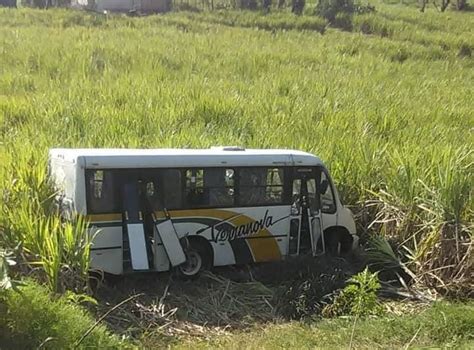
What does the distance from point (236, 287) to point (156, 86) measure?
28.6ft

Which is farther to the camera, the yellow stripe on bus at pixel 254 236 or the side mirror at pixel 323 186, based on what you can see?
the side mirror at pixel 323 186

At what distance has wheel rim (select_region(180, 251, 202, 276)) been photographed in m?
9.35

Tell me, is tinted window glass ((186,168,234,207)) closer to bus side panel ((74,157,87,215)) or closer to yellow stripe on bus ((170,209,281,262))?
yellow stripe on bus ((170,209,281,262))

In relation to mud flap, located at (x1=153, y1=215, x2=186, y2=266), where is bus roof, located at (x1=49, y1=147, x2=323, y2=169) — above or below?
above

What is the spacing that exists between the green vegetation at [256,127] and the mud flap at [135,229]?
3.33 feet

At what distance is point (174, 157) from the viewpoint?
9281 mm

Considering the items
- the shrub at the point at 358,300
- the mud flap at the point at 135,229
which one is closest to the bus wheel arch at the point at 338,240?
the shrub at the point at 358,300

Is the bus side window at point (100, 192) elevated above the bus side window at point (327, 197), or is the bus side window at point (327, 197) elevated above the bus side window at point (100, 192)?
the bus side window at point (100, 192)

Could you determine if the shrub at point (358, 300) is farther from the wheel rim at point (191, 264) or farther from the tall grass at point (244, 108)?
the wheel rim at point (191, 264)

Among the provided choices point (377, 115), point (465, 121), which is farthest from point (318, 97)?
point (465, 121)

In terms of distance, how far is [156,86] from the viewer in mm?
16750

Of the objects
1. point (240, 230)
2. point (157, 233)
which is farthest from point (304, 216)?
point (157, 233)

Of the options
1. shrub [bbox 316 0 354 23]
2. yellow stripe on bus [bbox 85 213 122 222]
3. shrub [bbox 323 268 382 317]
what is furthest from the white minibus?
shrub [bbox 316 0 354 23]

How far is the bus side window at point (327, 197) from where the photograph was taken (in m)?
10.5
